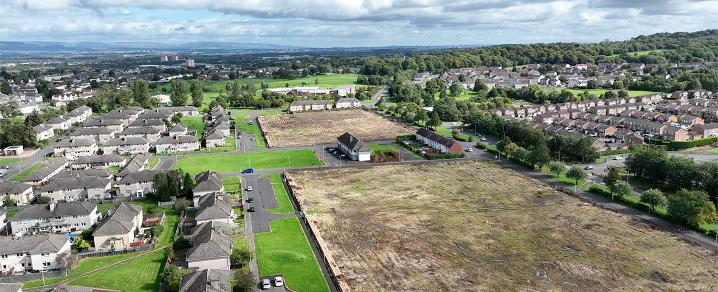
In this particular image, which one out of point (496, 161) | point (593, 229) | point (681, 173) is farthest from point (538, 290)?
point (496, 161)

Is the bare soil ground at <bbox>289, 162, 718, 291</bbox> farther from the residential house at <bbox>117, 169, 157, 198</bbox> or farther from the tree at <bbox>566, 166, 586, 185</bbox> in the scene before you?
the residential house at <bbox>117, 169, 157, 198</bbox>

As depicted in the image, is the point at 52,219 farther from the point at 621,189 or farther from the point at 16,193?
the point at 621,189

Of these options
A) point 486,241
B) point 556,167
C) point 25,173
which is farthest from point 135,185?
point 556,167

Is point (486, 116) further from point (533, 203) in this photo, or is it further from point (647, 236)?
point (647, 236)

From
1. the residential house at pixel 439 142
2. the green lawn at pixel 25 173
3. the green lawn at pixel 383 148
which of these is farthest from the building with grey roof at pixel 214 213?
the residential house at pixel 439 142

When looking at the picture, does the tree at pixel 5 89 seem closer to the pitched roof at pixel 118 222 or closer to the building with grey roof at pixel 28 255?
the pitched roof at pixel 118 222
